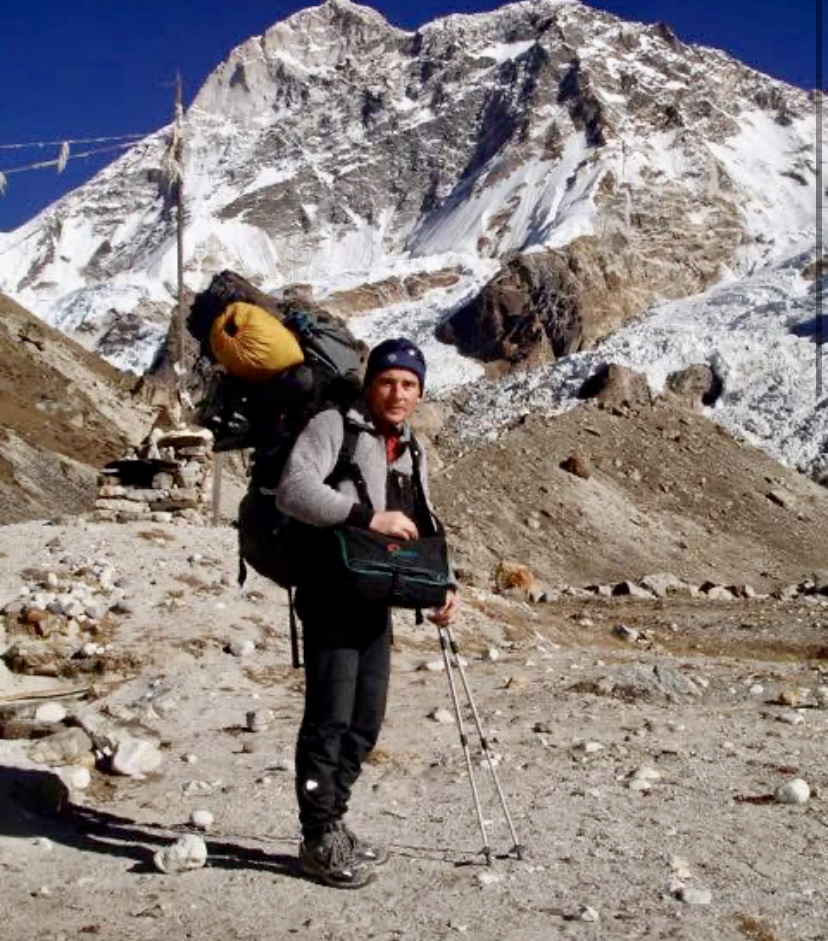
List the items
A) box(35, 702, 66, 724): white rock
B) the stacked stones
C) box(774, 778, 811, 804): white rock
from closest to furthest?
box(774, 778, 811, 804): white rock → box(35, 702, 66, 724): white rock → the stacked stones

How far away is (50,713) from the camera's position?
6.84 meters

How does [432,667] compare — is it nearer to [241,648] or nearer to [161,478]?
[241,648]

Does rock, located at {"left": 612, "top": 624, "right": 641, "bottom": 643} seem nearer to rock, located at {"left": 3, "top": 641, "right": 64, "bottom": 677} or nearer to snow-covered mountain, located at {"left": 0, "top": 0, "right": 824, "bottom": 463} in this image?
rock, located at {"left": 3, "top": 641, "right": 64, "bottom": 677}

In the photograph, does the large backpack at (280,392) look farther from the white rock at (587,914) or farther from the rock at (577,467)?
the rock at (577,467)

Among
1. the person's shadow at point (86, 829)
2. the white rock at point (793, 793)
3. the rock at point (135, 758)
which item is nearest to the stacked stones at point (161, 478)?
the rock at point (135, 758)

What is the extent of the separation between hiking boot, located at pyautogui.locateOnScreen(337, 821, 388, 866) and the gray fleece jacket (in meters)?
1.21

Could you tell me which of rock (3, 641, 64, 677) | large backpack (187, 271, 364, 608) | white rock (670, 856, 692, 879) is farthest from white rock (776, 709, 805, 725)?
rock (3, 641, 64, 677)

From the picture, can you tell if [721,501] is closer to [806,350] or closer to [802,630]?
[802,630]

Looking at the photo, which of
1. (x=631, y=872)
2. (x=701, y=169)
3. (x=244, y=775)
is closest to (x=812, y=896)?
(x=631, y=872)

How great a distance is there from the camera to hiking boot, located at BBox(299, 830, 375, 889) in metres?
4.31

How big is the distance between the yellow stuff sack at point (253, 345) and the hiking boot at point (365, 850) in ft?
5.81

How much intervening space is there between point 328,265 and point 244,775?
185m

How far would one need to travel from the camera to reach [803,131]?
170875 millimetres

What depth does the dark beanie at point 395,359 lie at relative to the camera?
4469mm
